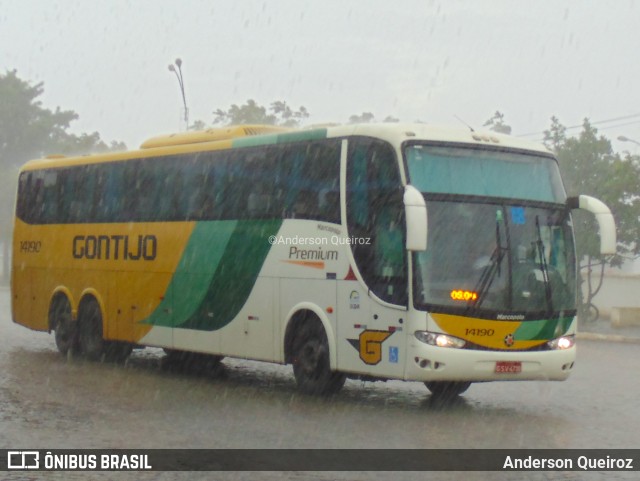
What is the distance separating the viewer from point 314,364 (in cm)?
1518

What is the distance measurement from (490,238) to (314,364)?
2.69 metres

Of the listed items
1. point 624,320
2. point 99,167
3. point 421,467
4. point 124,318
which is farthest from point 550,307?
point 624,320

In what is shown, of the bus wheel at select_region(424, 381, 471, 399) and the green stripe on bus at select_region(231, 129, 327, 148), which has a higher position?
the green stripe on bus at select_region(231, 129, 327, 148)

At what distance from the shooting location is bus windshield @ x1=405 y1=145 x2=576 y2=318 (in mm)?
13938

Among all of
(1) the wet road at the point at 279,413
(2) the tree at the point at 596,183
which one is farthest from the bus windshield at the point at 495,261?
(2) the tree at the point at 596,183

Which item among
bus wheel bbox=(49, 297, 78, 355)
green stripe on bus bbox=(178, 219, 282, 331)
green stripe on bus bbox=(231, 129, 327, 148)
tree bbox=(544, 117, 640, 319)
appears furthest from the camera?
tree bbox=(544, 117, 640, 319)

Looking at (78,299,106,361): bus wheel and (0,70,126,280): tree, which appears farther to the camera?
(0,70,126,280): tree

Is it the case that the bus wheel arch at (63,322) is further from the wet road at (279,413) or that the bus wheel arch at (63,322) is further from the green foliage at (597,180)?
the green foliage at (597,180)

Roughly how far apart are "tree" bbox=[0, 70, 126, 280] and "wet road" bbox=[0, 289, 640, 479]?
7161 cm

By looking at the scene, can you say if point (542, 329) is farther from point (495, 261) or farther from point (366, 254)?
point (366, 254)

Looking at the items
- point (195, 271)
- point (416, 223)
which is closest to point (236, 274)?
point (195, 271)

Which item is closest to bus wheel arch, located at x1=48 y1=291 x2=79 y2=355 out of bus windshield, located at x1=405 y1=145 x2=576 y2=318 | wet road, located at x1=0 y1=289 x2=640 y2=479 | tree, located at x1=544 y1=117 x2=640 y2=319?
wet road, located at x1=0 y1=289 x2=640 y2=479

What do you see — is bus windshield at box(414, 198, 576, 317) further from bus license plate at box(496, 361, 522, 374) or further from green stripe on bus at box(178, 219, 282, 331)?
green stripe on bus at box(178, 219, 282, 331)

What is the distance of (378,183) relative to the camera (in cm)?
1444
